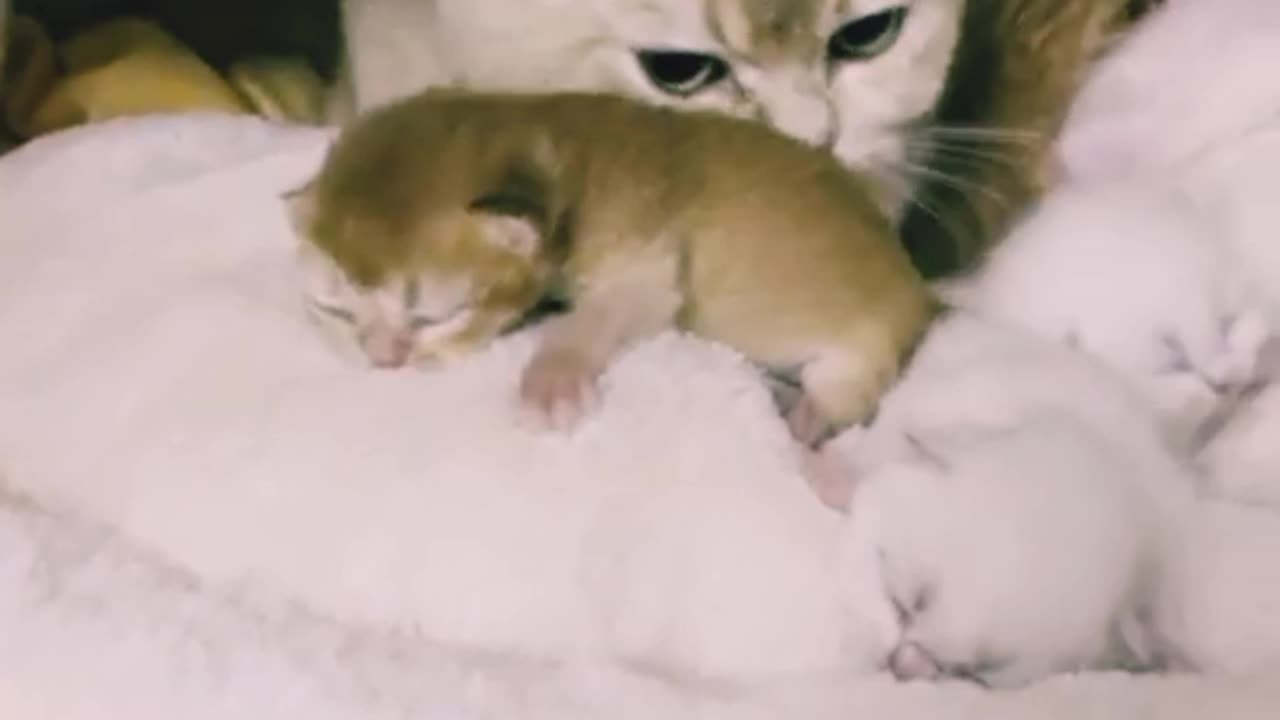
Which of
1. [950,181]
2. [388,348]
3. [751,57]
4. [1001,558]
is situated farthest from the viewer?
[950,181]

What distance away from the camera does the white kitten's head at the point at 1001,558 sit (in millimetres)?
760

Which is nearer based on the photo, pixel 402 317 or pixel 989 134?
pixel 402 317

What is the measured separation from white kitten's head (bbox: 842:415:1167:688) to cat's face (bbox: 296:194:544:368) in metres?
0.20

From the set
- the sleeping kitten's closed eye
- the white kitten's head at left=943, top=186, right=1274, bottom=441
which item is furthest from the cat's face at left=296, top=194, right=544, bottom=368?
the white kitten's head at left=943, top=186, right=1274, bottom=441

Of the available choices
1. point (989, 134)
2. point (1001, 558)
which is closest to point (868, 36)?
point (989, 134)

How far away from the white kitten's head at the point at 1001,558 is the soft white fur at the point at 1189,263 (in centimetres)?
12

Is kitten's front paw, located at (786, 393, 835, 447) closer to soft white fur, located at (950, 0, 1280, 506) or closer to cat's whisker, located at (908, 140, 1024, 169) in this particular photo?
soft white fur, located at (950, 0, 1280, 506)

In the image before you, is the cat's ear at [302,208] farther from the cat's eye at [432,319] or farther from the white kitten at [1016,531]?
the white kitten at [1016,531]

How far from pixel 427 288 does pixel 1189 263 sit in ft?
1.31

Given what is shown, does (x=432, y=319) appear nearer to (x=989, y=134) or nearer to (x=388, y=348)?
(x=388, y=348)

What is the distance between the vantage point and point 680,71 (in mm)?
1021

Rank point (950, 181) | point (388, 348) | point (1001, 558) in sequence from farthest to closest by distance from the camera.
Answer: point (950, 181), point (388, 348), point (1001, 558)

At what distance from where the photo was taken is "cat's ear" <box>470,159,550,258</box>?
85 cm

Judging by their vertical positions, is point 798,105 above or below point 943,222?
above
